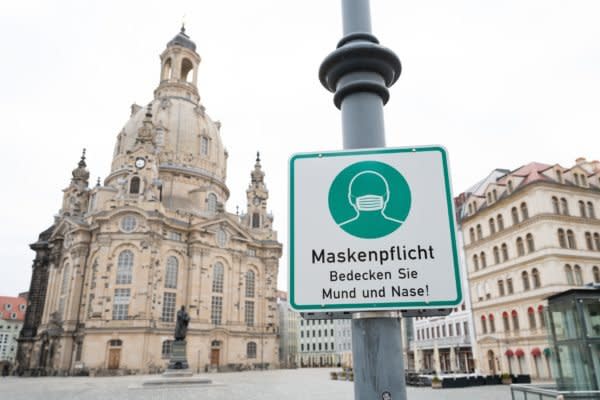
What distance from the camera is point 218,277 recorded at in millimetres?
57188

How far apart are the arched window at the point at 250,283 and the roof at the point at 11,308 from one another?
58.8 metres

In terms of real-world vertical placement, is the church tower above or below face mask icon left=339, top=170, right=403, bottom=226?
above

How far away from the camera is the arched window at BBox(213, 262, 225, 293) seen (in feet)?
186

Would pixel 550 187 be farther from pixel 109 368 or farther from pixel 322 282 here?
pixel 109 368

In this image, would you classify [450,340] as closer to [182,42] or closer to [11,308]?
[182,42]

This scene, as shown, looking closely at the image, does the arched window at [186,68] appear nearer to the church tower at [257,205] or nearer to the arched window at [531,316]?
the church tower at [257,205]

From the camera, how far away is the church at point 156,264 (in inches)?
1886

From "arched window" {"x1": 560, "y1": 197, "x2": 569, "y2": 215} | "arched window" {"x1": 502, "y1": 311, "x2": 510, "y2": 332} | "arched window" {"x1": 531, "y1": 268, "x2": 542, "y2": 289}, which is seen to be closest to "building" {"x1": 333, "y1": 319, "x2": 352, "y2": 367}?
"arched window" {"x1": 502, "y1": 311, "x2": 510, "y2": 332}

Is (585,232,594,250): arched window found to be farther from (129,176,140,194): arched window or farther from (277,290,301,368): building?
(277,290,301,368): building

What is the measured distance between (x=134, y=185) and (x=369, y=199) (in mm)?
55847

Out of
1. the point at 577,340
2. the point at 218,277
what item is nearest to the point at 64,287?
the point at 218,277

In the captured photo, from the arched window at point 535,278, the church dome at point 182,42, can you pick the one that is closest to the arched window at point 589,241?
the arched window at point 535,278

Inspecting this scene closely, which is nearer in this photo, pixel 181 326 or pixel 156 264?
pixel 181 326

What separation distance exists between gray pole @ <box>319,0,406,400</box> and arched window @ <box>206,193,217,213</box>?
61.2m
